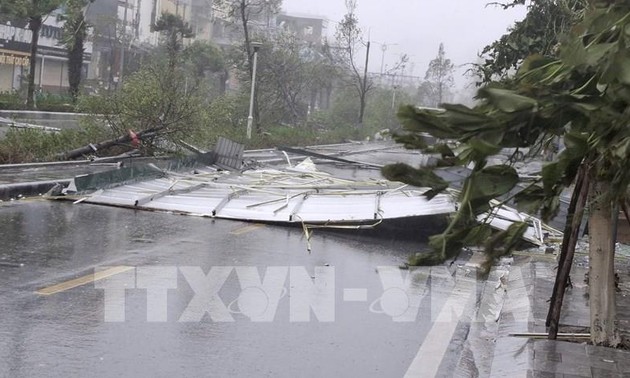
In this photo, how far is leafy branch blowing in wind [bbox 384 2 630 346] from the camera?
4.26 m

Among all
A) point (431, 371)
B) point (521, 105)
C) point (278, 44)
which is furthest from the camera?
point (278, 44)

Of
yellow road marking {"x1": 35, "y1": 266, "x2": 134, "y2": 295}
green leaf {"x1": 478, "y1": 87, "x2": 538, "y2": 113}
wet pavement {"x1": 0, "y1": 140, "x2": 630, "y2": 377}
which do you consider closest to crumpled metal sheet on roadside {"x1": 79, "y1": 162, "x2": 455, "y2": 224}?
wet pavement {"x1": 0, "y1": 140, "x2": 630, "y2": 377}

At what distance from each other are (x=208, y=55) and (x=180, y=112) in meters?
43.1

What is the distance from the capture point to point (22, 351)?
6.71m

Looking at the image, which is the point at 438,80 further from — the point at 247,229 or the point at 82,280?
the point at 82,280

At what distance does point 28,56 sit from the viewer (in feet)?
194

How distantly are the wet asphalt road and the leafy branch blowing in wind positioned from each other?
8.97 ft

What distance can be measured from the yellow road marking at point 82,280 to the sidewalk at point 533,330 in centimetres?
393

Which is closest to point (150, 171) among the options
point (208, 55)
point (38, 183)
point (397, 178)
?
point (38, 183)

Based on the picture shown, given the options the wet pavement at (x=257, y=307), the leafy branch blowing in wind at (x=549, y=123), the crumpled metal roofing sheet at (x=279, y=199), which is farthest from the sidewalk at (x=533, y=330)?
the crumpled metal roofing sheet at (x=279, y=199)

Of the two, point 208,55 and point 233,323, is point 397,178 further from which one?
point 208,55

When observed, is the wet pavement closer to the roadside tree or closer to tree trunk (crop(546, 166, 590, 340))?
tree trunk (crop(546, 166, 590, 340))

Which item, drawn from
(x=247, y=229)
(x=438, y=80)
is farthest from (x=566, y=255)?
(x=438, y=80)

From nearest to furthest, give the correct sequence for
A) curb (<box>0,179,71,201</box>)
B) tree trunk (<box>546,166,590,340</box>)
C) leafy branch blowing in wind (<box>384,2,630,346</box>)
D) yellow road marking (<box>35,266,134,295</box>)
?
1. leafy branch blowing in wind (<box>384,2,630,346</box>)
2. tree trunk (<box>546,166,590,340</box>)
3. yellow road marking (<box>35,266,134,295</box>)
4. curb (<box>0,179,71,201</box>)
